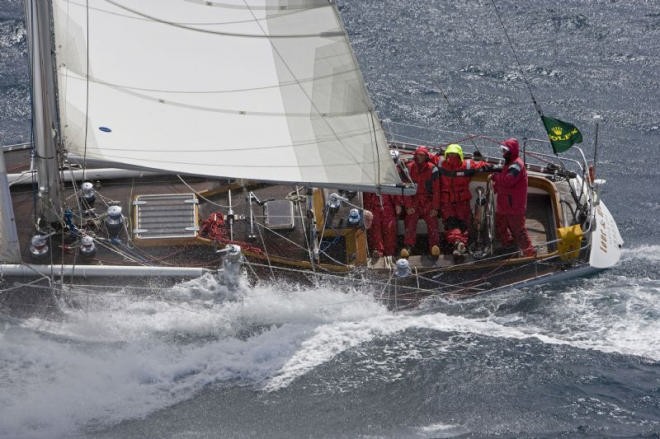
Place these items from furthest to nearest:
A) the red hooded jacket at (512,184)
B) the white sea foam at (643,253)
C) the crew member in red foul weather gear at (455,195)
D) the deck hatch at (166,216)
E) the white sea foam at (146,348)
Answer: the white sea foam at (643,253), the crew member in red foul weather gear at (455,195), the red hooded jacket at (512,184), the deck hatch at (166,216), the white sea foam at (146,348)

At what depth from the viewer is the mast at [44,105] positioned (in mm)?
12945

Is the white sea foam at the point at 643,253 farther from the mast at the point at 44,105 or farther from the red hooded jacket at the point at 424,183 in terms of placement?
the mast at the point at 44,105

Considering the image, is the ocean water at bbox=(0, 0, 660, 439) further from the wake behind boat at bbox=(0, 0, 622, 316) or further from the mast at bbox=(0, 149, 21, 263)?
the mast at bbox=(0, 149, 21, 263)

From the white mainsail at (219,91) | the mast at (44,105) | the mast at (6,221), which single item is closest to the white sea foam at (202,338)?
the mast at (6,221)

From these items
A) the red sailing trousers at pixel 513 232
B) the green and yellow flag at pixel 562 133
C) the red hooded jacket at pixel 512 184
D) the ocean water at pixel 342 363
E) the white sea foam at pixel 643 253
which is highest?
the green and yellow flag at pixel 562 133

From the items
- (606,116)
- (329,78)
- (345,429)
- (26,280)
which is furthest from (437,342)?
(606,116)

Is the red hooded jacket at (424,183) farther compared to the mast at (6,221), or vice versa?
the red hooded jacket at (424,183)


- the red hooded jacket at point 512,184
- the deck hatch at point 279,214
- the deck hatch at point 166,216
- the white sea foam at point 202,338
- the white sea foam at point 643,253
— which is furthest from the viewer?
the white sea foam at point 643,253

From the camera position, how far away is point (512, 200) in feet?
50.0

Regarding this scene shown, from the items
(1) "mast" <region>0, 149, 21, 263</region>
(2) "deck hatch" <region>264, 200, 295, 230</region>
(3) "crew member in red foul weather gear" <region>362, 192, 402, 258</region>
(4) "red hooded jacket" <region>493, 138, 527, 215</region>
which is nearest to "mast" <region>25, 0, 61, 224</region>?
(1) "mast" <region>0, 149, 21, 263</region>

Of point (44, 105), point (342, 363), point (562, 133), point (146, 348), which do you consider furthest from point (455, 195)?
point (44, 105)

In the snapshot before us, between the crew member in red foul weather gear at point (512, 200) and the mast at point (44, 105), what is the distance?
6.16 m

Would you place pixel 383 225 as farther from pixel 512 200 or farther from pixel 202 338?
pixel 202 338

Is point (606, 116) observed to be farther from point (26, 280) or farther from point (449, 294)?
point (26, 280)
